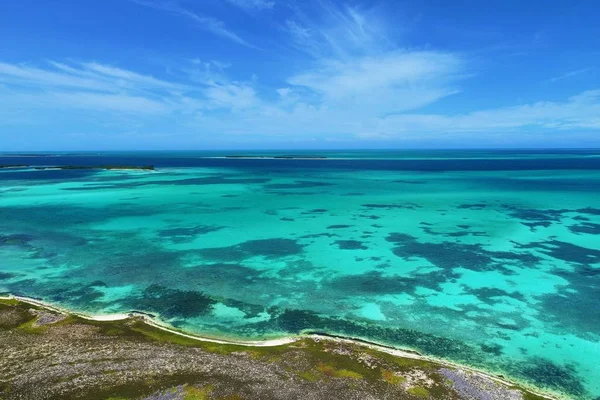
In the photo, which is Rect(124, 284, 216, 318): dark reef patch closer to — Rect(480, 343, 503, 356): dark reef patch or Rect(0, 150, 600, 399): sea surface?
Rect(0, 150, 600, 399): sea surface

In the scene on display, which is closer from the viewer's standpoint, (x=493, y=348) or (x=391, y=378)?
(x=391, y=378)

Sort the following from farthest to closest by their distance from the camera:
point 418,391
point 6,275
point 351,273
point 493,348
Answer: point 351,273 < point 6,275 < point 493,348 < point 418,391

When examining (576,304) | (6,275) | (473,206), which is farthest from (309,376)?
(473,206)

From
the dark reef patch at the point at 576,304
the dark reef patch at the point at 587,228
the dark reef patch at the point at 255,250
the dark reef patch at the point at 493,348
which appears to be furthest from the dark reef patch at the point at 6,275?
the dark reef patch at the point at 587,228

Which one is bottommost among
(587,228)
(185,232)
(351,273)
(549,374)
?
(587,228)

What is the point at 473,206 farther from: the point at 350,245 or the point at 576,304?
the point at 576,304

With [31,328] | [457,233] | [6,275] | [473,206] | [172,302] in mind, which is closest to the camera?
[31,328]

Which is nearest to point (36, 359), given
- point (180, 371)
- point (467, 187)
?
point (180, 371)

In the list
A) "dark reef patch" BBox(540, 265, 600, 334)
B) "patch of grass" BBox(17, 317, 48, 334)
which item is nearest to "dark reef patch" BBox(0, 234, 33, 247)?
Result: "patch of grass" BBox(17, 317, 48, 334)
